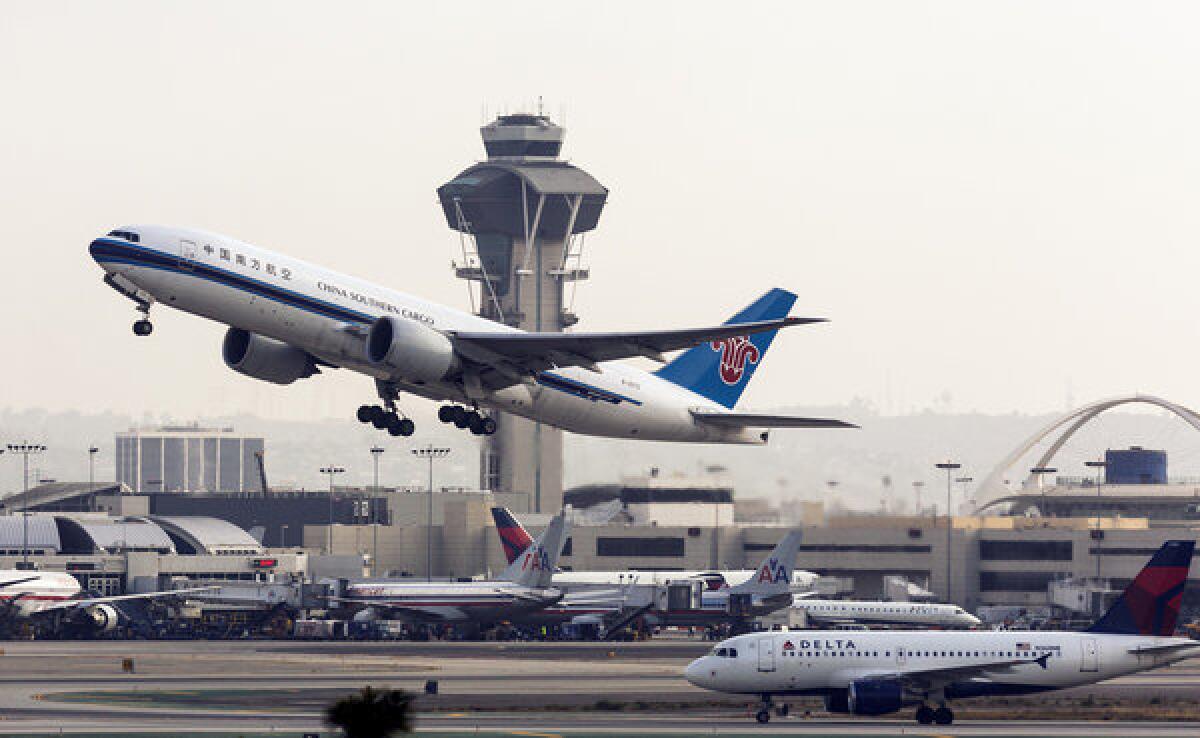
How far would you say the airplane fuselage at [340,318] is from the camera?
65188 mm

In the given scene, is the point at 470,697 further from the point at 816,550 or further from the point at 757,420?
the point at 816,550

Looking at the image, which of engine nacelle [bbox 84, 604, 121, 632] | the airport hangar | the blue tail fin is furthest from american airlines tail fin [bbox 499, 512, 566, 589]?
the blue tail fin

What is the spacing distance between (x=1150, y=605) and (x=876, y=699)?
448 inches

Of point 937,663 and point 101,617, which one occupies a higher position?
point 937,663

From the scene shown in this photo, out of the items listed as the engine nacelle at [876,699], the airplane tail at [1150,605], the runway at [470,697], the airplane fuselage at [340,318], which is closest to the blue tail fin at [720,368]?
the airplane fuselage at [340,318]

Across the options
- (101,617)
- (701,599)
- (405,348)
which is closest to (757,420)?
(405,348)

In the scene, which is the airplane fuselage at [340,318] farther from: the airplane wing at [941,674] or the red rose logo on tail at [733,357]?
the airplane wing at [941,674]

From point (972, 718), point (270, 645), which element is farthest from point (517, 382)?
point (270, 645)

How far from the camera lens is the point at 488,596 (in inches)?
4638

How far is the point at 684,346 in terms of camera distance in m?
72.5

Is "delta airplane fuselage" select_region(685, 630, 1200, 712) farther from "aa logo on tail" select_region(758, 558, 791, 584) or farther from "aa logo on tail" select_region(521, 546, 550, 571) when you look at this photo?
"aa logo on tail" select_region(758, 558, 791, 584)

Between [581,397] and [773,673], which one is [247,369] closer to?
[581,397]

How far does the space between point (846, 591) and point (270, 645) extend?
221 ft

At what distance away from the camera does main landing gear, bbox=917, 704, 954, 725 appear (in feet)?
228
